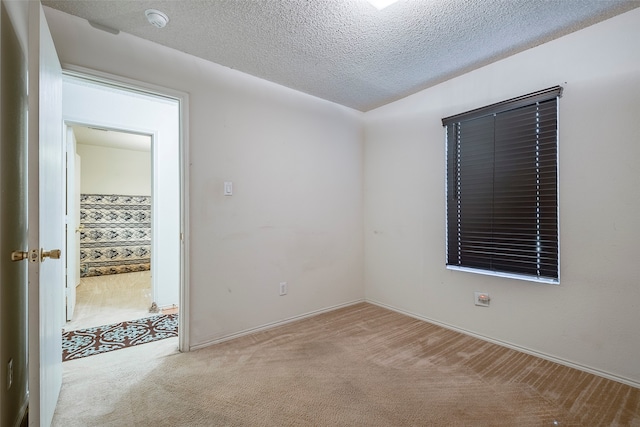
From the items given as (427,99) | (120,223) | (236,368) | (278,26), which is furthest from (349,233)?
(120,223)

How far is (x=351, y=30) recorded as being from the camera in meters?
2.05

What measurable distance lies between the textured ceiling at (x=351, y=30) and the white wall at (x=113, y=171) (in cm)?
492

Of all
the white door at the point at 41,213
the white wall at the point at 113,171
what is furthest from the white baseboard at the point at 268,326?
the white wall at the point at 113,171

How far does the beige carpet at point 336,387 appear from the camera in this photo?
62.9 inches

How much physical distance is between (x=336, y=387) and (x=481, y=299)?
1576 millimetres

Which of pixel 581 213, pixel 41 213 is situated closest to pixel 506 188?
pixel 581 213

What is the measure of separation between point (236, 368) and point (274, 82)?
2.59 meters

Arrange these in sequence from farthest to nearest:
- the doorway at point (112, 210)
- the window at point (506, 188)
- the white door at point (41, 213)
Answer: the doorway at point (112, 210) → the window at point (506, 188) → the white door at point (41, 213)

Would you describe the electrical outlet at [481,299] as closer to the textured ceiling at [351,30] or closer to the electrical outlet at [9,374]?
the textured ceiling at [351,30]

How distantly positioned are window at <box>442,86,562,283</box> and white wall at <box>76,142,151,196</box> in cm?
625

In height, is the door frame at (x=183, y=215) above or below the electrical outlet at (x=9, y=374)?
above

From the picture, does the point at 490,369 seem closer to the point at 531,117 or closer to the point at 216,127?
the point at 531,117

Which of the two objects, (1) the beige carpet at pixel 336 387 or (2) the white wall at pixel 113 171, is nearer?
(1) the beige carpet at pixel 336 387

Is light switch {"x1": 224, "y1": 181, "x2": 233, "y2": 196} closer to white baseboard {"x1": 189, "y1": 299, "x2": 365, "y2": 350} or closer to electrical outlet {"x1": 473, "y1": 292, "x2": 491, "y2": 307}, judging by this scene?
white baseboard {"x1": 189, "y1": 299, "x2": 365, "y2": 350}
